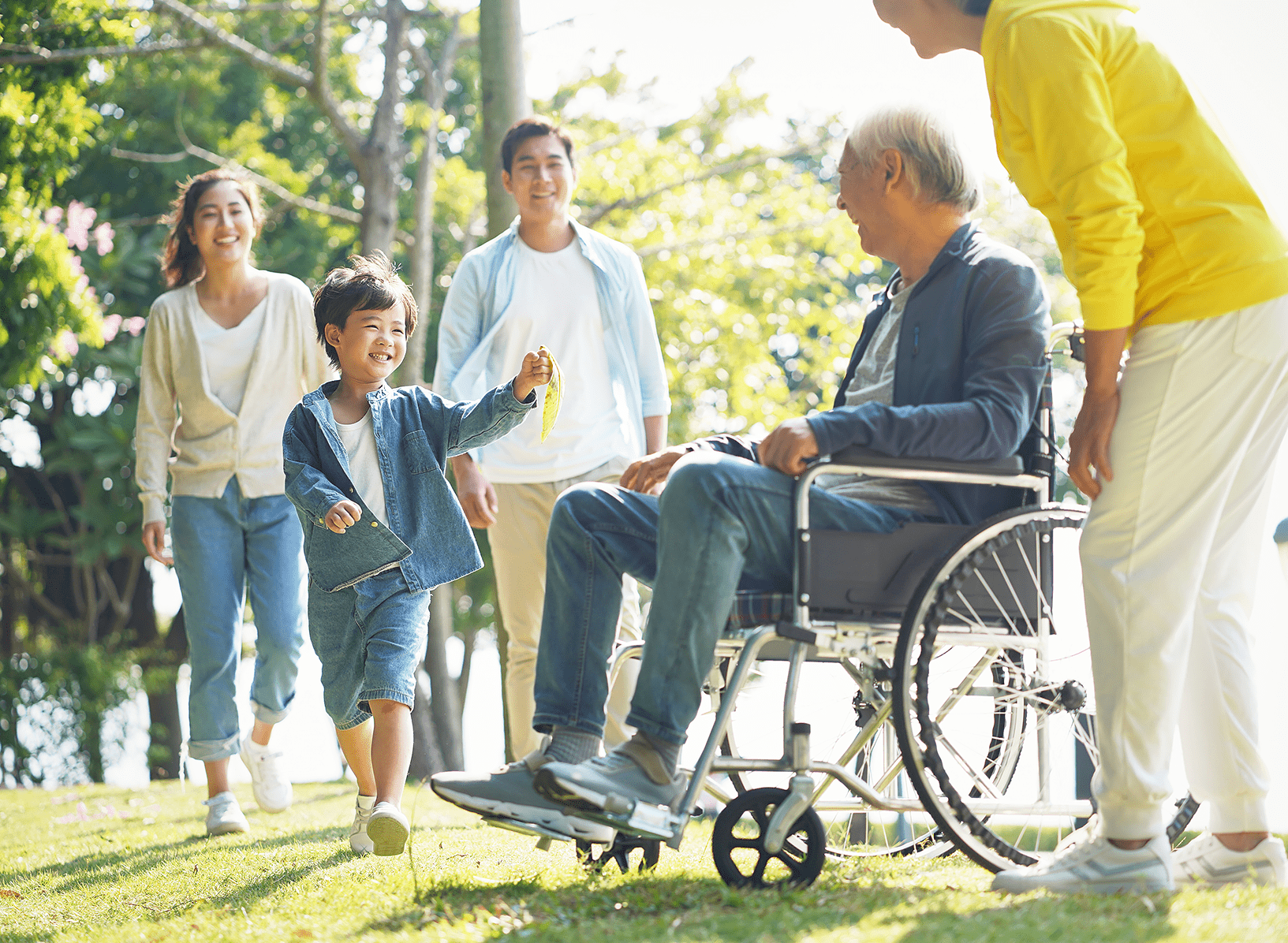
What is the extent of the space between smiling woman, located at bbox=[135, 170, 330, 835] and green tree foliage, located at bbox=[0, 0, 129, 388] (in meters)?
1.96

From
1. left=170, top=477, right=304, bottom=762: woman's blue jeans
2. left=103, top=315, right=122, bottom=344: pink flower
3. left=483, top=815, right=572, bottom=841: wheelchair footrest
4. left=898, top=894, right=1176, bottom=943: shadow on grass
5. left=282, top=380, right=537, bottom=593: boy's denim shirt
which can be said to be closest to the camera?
left=898, top=894, right=1176, bottom=943: shadow on grass

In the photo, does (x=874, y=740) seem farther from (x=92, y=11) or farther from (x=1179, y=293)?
(x=92, y=11)

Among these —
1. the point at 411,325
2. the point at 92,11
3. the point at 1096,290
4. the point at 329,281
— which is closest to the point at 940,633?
the point at 1096,290

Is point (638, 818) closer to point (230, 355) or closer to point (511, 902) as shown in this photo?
point (511, 902)

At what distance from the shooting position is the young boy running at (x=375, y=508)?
3.23m

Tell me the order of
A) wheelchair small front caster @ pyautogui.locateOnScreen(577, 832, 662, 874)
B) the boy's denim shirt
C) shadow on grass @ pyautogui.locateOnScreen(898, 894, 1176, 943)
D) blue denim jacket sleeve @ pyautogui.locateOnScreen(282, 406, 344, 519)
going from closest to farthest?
shadow on grass @ pyautogui.locateOnScreen(898, 894, 1176, 943) < wheelchair small front caster @ pyautogui.locateOnScreen(577, 832, 662, 874) < blue denim jacket sleeve @ pyautogui.locateOnScreen(282, 406, 344, 519) < the boy's denim shirt

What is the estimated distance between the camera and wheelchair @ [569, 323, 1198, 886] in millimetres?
2436

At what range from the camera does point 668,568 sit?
2.34m

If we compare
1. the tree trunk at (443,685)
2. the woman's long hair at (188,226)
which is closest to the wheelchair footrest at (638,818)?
the woman's long hair at (188,226)

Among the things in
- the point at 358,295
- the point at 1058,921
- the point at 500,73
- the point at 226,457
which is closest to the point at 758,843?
the point at 1058,921

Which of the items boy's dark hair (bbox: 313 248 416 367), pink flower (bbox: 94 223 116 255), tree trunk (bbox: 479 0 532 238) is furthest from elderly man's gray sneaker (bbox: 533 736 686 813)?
pink flower (bbox: 94 223 116 255)

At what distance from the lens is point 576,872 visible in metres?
2.71

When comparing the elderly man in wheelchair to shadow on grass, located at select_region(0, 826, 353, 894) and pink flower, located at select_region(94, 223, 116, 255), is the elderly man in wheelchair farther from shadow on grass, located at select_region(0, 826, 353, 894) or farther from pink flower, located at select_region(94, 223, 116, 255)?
pink flower, located at select_region(94, 223, 116, 255)

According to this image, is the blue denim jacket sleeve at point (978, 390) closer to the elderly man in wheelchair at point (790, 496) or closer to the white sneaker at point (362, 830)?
the elderly man in wheelchair at point (790, 496)
